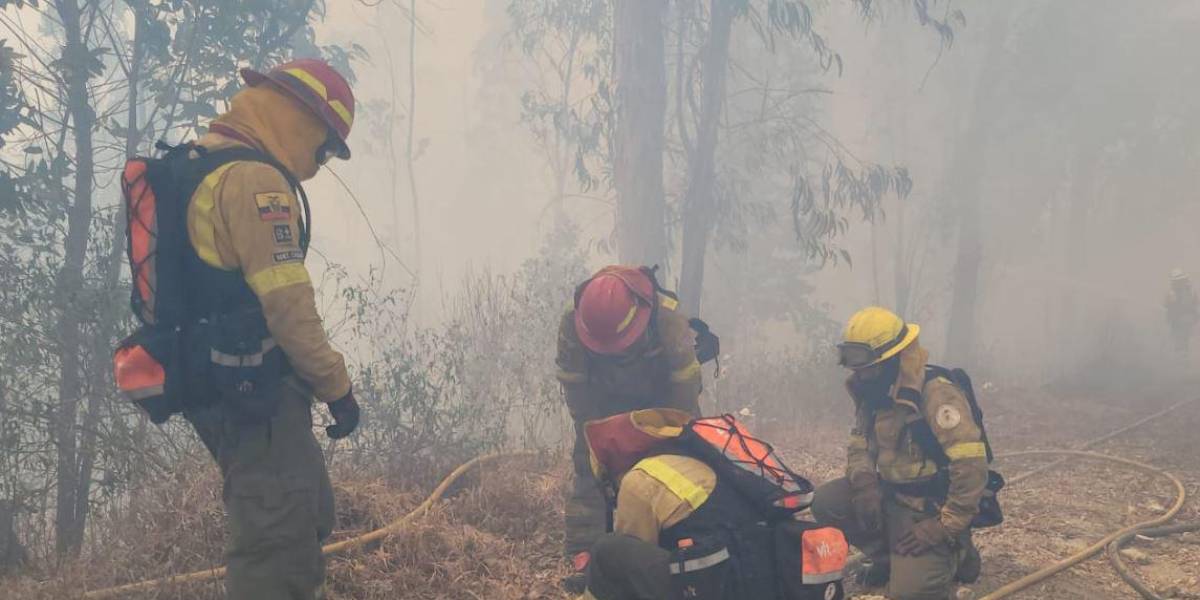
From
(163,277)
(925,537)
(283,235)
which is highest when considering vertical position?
(283,235)

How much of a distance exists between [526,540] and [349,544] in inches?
46.6

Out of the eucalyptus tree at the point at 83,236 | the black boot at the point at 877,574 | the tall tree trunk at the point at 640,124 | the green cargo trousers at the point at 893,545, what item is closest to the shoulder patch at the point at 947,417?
the green cargo trousers at the point at 893,545

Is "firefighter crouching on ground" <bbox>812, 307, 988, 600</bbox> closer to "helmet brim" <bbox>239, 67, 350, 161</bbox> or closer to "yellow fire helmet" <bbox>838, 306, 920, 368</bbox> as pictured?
"yellow fire helmet" <bbox>838, 306, 920, 368</bbox>

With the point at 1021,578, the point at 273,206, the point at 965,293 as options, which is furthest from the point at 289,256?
the point at 965,293

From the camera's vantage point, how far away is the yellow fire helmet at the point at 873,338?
409 centimetres

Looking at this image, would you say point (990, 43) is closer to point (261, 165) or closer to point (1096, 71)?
point (1096, 71)

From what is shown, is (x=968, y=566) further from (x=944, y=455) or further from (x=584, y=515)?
(x=584, y=515)

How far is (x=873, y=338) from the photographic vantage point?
4098 mm

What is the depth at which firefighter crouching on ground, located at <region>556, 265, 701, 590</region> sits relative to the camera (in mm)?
4383

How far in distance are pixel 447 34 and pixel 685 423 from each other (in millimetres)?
87392

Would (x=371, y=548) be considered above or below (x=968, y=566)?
above

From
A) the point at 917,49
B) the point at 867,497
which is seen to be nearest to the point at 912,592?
the point at 867,497

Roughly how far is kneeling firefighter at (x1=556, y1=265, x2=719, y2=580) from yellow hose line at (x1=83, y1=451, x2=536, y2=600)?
849mm

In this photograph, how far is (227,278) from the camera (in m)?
2.74
